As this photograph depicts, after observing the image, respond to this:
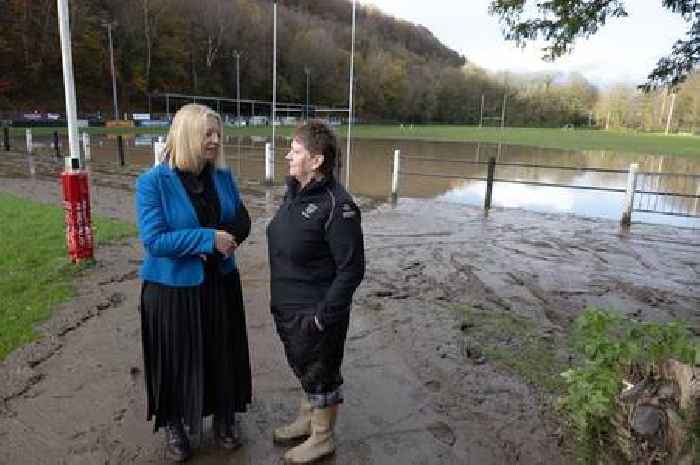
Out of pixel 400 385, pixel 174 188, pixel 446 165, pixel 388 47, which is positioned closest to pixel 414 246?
pixel 400 385

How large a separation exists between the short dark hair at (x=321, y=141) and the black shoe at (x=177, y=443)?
1.68 m

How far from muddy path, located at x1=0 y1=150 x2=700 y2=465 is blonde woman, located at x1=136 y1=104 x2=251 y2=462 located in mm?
354

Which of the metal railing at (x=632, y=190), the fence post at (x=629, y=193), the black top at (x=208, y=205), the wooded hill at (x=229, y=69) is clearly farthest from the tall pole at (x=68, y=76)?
the wooded hill at (x=229, y=69)

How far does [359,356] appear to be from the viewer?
15.0 feet

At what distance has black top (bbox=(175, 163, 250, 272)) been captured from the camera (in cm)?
277

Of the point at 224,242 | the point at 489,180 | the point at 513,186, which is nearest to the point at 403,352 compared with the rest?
the point at 224,242

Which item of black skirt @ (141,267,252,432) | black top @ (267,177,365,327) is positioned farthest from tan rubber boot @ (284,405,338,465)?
black top @ (267,177,365,327)

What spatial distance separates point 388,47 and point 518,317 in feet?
453

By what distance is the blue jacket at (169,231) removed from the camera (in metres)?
2.66

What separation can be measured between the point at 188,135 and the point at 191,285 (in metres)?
0.76

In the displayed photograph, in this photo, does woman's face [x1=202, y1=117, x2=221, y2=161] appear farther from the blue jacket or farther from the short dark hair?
the short dark hair

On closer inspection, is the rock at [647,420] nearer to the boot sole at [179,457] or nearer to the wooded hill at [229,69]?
the boot sole at [179,457]

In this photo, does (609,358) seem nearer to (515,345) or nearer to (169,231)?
(515,345)

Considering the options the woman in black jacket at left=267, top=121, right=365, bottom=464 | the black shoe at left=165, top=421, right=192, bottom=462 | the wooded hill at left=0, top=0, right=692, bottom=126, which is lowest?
the black shoe at left=165, top=421, right=192, bottom=462
